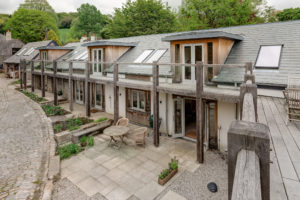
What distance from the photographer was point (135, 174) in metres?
7.07

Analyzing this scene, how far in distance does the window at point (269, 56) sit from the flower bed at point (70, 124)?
9.97 metres

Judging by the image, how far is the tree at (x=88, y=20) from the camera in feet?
166

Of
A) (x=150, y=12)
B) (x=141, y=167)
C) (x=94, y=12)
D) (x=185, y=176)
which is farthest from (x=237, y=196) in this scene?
(x=94, y=12)

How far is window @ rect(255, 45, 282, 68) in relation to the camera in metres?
8.48

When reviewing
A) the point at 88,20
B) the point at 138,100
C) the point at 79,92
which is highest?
the point at 88,20

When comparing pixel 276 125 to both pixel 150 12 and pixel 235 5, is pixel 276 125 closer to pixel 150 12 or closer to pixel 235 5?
pixel 235 5

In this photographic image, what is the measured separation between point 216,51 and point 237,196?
29.6 ft

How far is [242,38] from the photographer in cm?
1020

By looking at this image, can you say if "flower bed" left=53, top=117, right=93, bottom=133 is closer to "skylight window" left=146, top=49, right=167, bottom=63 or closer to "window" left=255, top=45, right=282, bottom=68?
"skylight window" left=146, top=49, right=167, bottom=63

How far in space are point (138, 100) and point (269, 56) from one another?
24.8 ft

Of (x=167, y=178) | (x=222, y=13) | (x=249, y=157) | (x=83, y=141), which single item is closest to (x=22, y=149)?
(x=83, y=141)

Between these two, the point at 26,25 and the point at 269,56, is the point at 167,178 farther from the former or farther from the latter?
the point at 26,25

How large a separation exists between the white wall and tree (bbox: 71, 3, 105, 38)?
49.3 meters

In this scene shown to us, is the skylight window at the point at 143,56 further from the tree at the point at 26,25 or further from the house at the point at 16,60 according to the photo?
the tree at the point at 26,25
